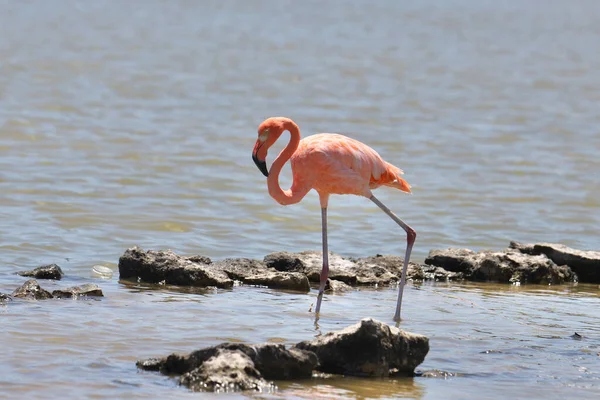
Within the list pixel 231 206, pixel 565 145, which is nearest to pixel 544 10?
pixel 565 145

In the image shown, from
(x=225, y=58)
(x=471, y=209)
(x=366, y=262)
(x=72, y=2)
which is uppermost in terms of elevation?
(x=72, y=2)

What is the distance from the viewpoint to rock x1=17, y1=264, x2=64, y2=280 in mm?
8797

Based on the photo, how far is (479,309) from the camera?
8.38 meters

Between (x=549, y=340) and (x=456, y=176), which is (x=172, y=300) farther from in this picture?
(x=456, y=176)

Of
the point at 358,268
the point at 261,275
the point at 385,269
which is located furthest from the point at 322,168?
the point at 385,269

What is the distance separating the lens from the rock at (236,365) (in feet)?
18.2

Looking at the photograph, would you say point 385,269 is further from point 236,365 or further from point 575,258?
point 236,365

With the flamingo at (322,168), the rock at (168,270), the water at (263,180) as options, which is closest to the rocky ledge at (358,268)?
the rock at (168,270)

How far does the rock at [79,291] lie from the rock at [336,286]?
6.48 ft

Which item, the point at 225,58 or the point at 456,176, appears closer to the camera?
the point at 456,176

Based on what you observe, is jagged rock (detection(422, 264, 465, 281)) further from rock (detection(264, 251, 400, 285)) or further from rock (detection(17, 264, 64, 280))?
rock (detection(17, 264, 64, 280))

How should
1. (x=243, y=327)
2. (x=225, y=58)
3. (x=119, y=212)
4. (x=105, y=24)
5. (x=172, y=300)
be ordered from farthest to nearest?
(x=105, y=24)
(x=225, y=58)
(x=119, y=212)
(x=172, y=300)
(x=243, y=327)

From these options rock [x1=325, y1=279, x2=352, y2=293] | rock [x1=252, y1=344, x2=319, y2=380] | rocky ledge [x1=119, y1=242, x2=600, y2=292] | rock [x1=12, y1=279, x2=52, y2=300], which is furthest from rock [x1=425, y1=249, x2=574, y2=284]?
rock [x1=252, y1=344, x2=319, y2=380]

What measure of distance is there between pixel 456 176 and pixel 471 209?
6.22 ft
